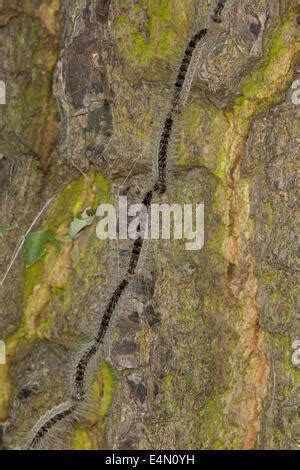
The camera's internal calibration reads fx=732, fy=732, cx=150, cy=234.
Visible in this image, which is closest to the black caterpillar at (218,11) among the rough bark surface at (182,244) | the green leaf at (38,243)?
the rough bark surface at (182,244)

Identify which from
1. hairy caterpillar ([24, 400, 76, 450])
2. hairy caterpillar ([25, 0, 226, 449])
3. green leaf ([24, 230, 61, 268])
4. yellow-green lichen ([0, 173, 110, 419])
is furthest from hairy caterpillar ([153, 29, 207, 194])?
hairy caterpillar ([24, 400, 76, 450])

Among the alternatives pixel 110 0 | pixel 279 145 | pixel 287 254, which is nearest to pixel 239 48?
pixel 279 145

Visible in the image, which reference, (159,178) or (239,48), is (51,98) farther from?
(239,48)

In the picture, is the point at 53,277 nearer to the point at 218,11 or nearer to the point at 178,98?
the point at 178,98

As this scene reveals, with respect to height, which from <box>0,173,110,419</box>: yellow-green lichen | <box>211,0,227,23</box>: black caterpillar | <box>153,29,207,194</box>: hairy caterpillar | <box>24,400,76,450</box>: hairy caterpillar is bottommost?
<box>24,400,76,450</box>: hairy caterpillar

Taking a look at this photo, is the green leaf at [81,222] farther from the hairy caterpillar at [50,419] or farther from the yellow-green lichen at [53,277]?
the hairy caterpillar at [50,419]

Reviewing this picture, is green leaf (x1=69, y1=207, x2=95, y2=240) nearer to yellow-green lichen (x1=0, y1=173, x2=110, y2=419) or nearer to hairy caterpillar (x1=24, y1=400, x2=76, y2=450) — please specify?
yellow-green lichen (x1=0, y1=173, x2=110, y2=419)
